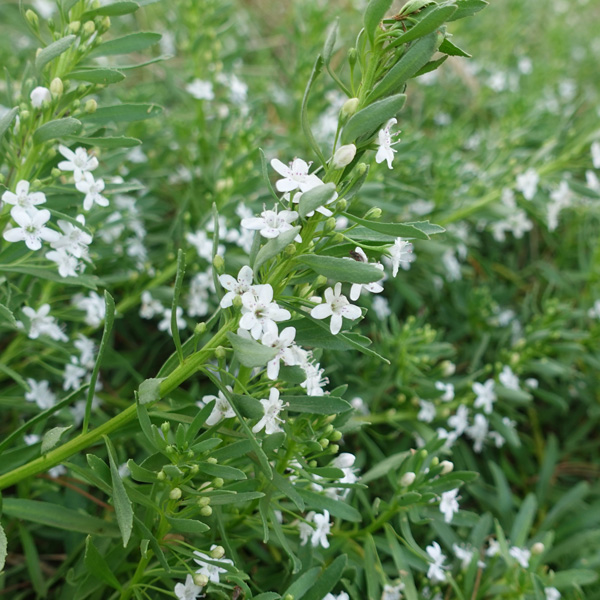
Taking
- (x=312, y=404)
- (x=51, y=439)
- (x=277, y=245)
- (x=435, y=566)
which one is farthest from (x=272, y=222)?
(x=435, y=566)

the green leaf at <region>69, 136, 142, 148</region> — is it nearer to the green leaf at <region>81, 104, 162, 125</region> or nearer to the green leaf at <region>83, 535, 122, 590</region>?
the green leaf at <region>81, 104, 162, 125</region>

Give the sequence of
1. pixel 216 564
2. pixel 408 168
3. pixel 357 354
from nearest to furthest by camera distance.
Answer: pixel 216 564 → pixel 357 354 → pixel 408 168

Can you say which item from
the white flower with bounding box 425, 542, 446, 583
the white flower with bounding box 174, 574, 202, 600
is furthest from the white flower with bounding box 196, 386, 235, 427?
the white flower with bounding box 425, 542, 446, 583

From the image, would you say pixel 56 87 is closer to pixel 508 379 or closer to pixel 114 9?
pixel 114 9

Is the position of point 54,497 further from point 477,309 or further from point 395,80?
point 477,309

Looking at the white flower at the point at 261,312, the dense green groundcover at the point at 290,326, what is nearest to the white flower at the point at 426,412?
the dense green groundcover at the point at 290,326

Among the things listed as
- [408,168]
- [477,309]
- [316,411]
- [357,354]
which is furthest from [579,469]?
[316,411]
